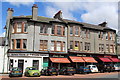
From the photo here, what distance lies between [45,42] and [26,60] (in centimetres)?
492

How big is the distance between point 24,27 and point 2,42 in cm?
764

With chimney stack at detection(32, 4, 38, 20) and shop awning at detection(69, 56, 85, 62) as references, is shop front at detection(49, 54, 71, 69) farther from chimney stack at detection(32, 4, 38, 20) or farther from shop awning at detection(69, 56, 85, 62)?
chimney stack at detection(32, 4, 38, 20)

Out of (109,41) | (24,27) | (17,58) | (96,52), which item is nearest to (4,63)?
(17,58)

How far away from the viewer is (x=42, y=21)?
2883 cm

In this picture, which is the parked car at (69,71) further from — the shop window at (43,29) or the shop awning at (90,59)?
the shop window at (43,29)

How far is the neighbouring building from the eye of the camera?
26969 mm

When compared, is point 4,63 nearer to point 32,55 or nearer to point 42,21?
point 32,55

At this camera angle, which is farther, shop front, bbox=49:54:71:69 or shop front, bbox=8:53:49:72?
shop front, bbox=49:54:71:69

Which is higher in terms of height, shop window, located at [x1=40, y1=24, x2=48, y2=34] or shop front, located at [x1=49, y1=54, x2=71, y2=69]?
shop window, located at [x1=40, y1=24, x2=48, y2=34]

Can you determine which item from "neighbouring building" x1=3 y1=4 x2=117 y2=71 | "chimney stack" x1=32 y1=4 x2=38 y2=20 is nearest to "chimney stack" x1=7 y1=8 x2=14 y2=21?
"neighbouring building" x1=3 y1=4 x2=117 y2=71

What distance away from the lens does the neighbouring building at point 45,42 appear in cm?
2697

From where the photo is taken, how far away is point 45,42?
94.5ft

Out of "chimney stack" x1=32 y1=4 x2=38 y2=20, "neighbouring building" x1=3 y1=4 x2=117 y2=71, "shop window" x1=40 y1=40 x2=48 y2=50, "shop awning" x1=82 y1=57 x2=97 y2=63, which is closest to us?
"neighbouring building" x1=3 y1=4 x2=117 y2=71

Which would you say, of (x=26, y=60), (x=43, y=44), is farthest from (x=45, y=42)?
(x=26, y=60)
